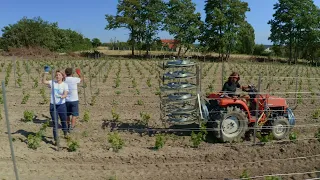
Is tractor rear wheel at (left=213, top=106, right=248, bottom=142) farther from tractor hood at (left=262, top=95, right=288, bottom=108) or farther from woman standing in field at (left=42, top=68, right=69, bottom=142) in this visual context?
woman standing in field at (left=42, top=68, right=69, bottom=142)

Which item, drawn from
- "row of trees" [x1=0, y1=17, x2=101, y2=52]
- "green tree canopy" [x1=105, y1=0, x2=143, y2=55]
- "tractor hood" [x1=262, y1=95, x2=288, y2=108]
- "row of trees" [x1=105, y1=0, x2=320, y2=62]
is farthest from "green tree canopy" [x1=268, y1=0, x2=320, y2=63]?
"tractor hood" [x1=262, y1=95, x2=288, y2=108]

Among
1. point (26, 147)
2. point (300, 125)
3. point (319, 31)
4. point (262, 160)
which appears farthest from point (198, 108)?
point (319, 31)

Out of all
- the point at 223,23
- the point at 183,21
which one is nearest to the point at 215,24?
the point at 223,23

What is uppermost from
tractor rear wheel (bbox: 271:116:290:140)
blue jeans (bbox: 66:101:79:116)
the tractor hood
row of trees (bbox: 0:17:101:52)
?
row of trees (bbox: 0:17:101:52)

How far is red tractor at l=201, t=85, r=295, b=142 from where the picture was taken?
19.8 ft

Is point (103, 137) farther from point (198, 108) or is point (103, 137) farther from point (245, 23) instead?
point (245, 23)

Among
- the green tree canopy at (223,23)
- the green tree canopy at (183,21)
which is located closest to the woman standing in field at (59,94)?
the green tree canopy at (223,23)

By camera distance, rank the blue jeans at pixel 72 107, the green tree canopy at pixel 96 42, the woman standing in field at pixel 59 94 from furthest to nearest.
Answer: the green tree canopy at pixel 96 42 → the blue jeans at pixel 72 107 → the woman standing in field at pixel 59 94

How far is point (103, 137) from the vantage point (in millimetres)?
6492

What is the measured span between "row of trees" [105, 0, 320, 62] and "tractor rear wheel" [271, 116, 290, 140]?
33.1 meters

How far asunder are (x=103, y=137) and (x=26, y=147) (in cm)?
149

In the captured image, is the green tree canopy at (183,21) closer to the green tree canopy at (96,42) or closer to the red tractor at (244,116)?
the green tree canopy at (96,42)

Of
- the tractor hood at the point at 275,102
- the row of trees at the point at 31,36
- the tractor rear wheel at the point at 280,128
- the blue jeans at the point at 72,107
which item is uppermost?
the row of trees at the point at 31,36

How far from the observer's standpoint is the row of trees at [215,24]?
39.2 meters
